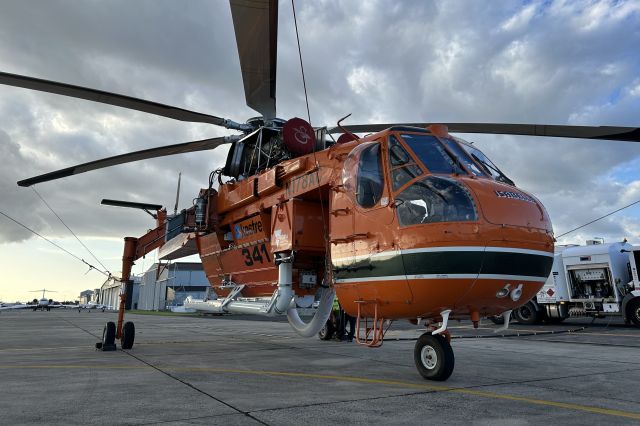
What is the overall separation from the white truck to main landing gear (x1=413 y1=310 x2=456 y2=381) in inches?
570

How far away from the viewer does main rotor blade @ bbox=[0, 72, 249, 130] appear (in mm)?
6781

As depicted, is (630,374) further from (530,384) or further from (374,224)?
(374,224)

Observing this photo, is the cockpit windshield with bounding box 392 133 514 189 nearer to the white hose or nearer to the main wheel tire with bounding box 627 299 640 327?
the white hose

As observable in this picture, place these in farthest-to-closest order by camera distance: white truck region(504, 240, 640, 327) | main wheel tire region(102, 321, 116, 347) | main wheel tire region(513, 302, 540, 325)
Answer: main wheel tire region(513, 302, 540, 325) → white truck region(504, 240, 640, 327) → main wheel tire region(102, 321, 116, 347)

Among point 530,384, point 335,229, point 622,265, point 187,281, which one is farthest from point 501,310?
point 187,281

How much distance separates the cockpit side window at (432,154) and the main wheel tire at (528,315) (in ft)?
54.9

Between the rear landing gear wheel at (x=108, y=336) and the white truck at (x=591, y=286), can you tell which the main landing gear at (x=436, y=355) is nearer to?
the rear landing gear wheel at (x=108, y=336)

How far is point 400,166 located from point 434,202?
0.84m

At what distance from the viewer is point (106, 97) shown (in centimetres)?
753

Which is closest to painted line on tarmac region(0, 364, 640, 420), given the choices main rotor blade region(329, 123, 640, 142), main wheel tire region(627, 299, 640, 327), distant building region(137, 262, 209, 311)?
main rotor blade region(329, 123, 640, 142)

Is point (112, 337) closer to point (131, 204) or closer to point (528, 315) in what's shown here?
point (131, 204)

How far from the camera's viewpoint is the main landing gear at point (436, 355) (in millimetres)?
5637

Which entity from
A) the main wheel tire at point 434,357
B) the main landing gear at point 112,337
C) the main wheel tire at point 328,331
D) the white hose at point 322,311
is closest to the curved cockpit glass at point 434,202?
the main wheel tire at point 434,357

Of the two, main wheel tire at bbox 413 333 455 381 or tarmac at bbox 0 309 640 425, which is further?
main wheel tire at bbox 413 333 455 381
